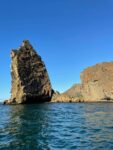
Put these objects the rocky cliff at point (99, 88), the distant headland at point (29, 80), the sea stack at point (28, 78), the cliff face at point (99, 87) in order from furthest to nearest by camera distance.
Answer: the cliff face at point (99, 87) → the rocky cliff at point (99, 88) → the distant headland at point (29, 80) → the sea stack at point (28, 78)

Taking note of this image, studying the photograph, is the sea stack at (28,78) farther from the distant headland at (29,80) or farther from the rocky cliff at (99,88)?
the rocky cliff at (99,88)

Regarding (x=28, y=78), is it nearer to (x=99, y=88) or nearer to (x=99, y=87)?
(x=99, y=88)

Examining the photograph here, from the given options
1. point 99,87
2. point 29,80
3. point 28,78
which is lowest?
point 29,80

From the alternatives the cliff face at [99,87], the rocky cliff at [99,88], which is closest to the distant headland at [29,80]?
the rocky cliff at [99,88]

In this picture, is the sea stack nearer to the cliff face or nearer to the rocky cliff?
the rocky cliff

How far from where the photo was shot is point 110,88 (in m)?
184

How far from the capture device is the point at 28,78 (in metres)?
147

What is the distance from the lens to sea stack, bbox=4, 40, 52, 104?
140m

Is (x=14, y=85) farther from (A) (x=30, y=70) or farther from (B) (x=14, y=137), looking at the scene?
(B) (x=14, y=137)

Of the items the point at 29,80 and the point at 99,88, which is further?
the point at 99,88

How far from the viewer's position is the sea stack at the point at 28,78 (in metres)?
140

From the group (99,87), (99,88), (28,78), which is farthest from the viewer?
(99,87)

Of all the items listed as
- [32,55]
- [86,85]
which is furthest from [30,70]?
[86,85]

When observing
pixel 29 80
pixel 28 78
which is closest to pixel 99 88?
pixel 29 80
